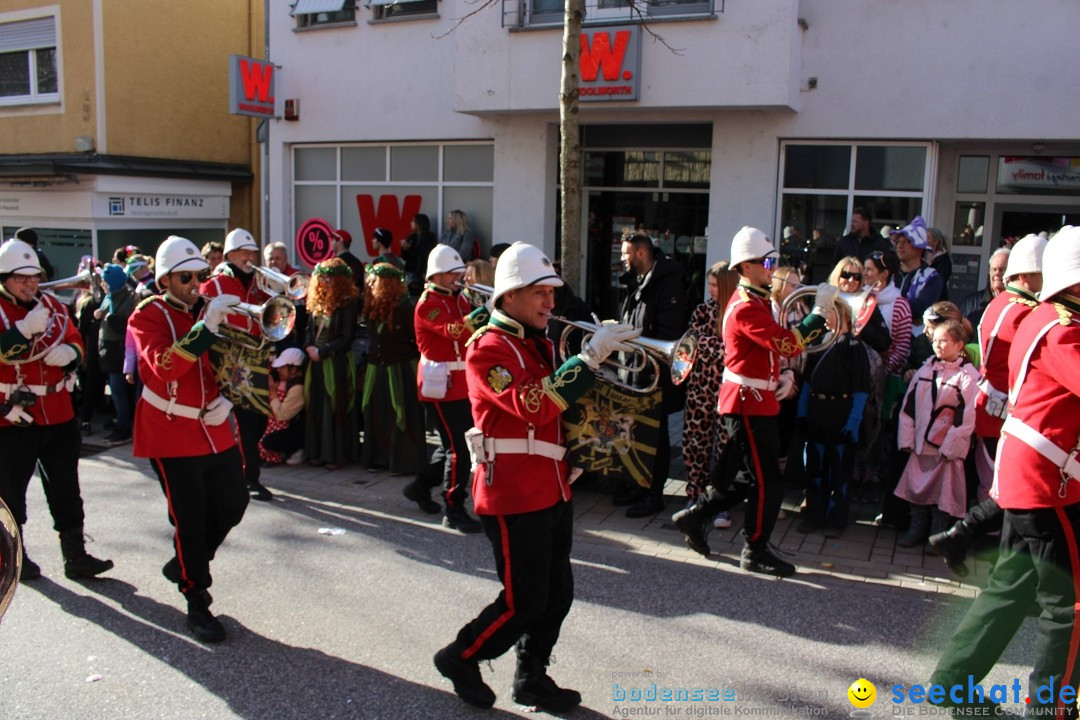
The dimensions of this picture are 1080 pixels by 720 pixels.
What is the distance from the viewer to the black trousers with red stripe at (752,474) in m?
5.63

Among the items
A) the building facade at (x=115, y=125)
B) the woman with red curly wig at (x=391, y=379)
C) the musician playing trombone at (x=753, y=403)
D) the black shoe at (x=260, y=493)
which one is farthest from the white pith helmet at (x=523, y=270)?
the building facade at (x=115, y=125)

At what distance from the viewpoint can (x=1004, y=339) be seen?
535cm

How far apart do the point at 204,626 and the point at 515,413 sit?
221 cm

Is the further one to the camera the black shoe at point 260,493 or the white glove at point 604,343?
the black shoe at point 260,493

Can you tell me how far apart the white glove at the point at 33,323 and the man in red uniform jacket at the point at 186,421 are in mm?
958

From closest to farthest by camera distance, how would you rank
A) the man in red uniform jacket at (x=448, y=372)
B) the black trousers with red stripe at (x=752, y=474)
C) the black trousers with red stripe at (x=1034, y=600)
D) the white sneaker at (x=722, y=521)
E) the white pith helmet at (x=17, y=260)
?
the black trousers with red stripe at (x=1034, y=600), the white pith helmet at (x=17, y=260), the black trousers with red stripe at (x=752, y=474), the man in red uniform jacket at (x=448, y=372), the white sneaker at (x=722, y=521)

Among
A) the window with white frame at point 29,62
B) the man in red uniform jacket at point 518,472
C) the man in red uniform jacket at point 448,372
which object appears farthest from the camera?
the window with white frame at point 29,62

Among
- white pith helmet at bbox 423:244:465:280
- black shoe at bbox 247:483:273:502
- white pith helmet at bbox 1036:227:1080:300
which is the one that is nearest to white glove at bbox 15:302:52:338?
black shoe at bbox 247:483:273:502

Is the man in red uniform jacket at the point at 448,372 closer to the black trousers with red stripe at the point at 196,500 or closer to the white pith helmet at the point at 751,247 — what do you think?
the black trousers with red stripe at the point at 196,500

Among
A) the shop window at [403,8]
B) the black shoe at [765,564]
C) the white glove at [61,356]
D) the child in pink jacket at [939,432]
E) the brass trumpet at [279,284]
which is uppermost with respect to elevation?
the shop window at [403,8]

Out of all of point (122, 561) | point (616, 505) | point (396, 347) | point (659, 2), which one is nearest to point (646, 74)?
point (659, 2)

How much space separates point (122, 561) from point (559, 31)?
8.12 meters

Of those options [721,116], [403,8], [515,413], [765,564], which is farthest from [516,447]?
[403,8]

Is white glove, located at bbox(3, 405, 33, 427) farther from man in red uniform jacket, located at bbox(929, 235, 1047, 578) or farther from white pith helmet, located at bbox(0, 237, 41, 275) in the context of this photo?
man in red uniform jacket, located at bbox(929, 235, 1047, 578)
